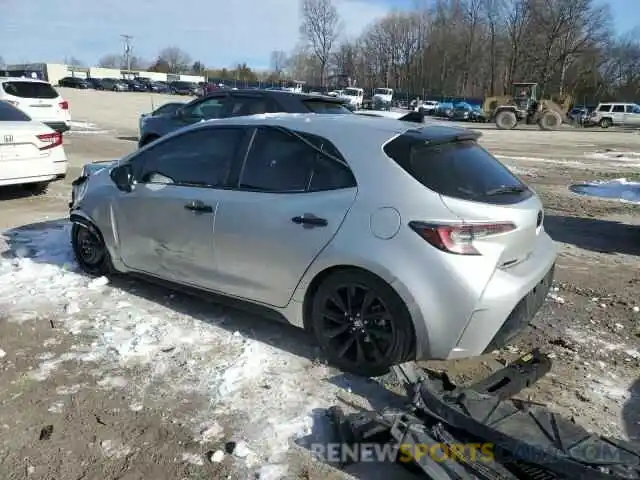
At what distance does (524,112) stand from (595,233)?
31106mm

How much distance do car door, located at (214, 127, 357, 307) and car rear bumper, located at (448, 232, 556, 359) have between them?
39.0 inches

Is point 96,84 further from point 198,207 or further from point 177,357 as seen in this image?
point 177,357

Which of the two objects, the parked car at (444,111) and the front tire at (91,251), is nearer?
the front tire at (91,251)

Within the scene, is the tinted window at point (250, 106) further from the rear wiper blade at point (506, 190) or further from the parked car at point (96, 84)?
the parked car at point (96, 84)

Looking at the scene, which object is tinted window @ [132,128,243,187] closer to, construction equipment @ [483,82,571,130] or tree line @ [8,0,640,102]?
construction equipment @ [483,82,571,130]

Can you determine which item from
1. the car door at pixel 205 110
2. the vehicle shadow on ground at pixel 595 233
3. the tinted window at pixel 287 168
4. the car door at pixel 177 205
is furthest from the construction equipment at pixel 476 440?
the car door at pixel 205 110

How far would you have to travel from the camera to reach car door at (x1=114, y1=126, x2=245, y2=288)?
4348mm

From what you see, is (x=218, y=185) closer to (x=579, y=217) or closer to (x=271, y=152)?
(x=271, y=152)

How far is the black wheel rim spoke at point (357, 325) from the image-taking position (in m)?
3.56

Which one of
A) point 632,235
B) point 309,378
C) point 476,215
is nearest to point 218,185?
point 309,378

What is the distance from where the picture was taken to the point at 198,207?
4.33 metres

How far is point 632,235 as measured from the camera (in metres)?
8.00

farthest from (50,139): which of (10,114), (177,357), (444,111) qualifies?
(444,111)

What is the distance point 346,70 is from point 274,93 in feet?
318
